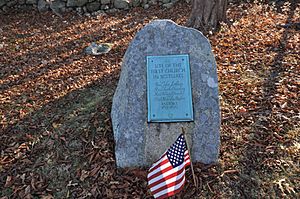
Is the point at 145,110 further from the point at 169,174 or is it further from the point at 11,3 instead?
the point at 11,3

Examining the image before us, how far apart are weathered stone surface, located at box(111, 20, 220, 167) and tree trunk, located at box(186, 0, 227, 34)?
3.58m

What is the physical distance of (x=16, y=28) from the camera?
780 cm

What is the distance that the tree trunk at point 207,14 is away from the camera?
21.5 ft

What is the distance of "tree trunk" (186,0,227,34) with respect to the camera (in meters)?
6.57

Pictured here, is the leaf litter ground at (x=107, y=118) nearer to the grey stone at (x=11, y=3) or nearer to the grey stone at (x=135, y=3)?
the grey stone at (x=11, y=3)

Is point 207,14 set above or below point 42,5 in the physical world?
above

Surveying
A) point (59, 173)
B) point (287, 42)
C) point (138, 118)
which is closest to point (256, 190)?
point (138, 118)

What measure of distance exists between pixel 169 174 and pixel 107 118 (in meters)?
1.51

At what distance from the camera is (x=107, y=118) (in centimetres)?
389

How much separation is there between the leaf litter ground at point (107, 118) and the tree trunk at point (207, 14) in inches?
14.0

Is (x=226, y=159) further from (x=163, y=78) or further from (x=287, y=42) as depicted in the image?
(x=287, y=42)

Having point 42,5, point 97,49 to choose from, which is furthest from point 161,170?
point 42,5

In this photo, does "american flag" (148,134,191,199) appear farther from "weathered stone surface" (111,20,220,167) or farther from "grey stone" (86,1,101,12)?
"grey stone" (86,1,101,12)

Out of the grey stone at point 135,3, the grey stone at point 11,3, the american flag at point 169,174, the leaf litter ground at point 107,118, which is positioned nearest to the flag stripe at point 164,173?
the american flag at point 169,174
